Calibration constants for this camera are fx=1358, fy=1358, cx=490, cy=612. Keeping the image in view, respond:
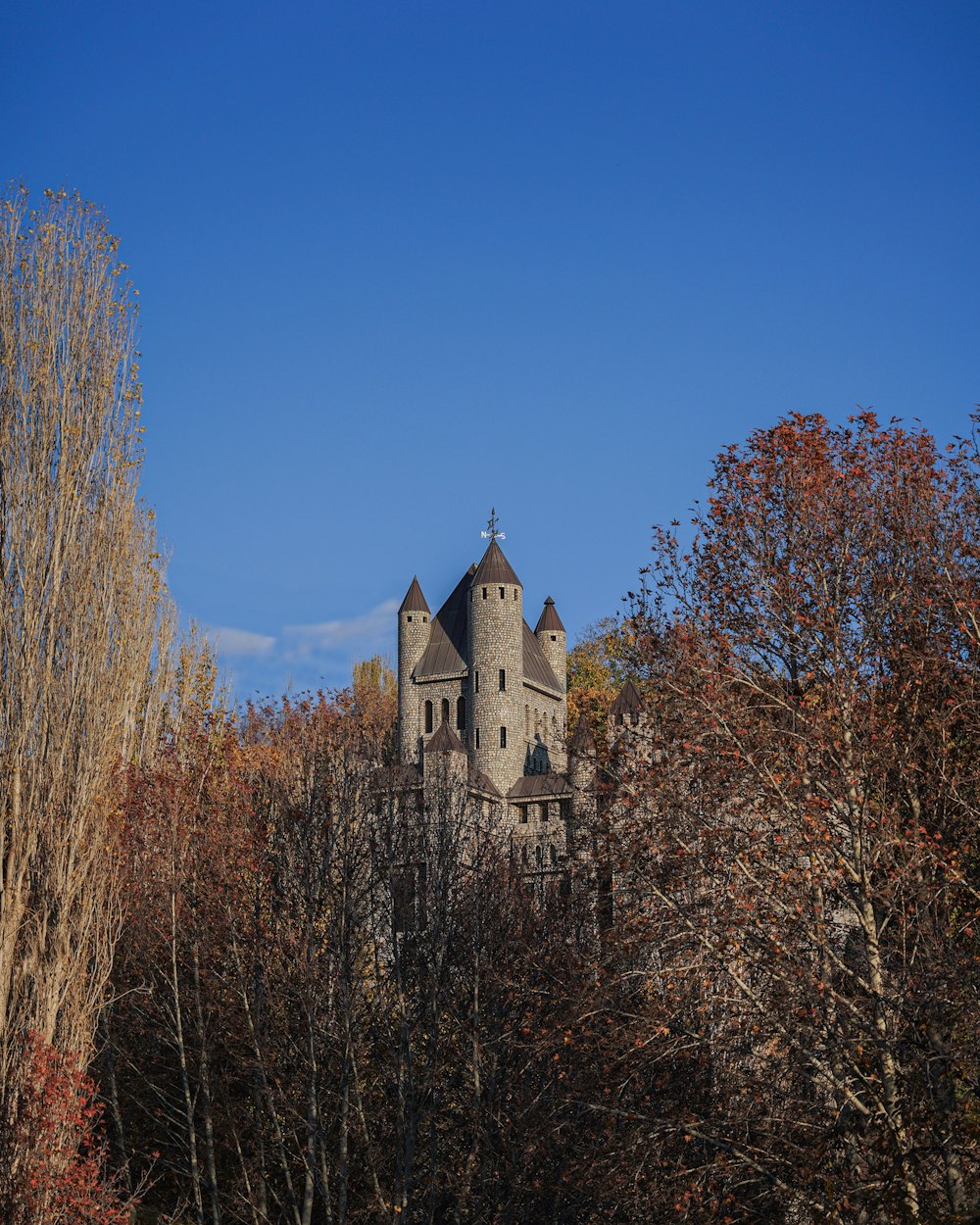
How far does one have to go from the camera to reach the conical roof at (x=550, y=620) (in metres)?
64.2

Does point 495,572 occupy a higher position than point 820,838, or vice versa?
point 495,572

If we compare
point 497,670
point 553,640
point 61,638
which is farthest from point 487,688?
point 61,638

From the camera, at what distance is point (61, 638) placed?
13.4 m

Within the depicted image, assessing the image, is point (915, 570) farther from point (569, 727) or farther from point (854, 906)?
point (569, 727)

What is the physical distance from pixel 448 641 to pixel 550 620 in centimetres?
604

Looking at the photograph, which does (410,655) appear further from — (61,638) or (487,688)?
(61,638)

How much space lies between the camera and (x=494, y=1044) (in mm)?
19953

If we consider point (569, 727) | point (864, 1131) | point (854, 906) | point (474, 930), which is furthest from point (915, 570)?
point (569, 727)

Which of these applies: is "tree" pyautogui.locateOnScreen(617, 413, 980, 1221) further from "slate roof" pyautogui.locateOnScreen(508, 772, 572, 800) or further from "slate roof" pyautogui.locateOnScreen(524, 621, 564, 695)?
"slate roof" pyautogui.locateOnScreen(524, 621, 564, 695)

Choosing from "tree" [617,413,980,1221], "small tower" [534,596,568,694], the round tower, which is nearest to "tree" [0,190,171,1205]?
"tree" [617,413,980,1221]

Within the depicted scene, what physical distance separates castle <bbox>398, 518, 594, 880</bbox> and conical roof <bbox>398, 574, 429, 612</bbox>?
0.15 feet

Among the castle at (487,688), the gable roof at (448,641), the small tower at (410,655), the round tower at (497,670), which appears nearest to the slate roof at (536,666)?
the castle at (487,688)

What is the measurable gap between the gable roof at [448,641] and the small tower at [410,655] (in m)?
0.41

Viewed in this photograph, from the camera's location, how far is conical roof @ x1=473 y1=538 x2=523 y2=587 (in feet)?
195
